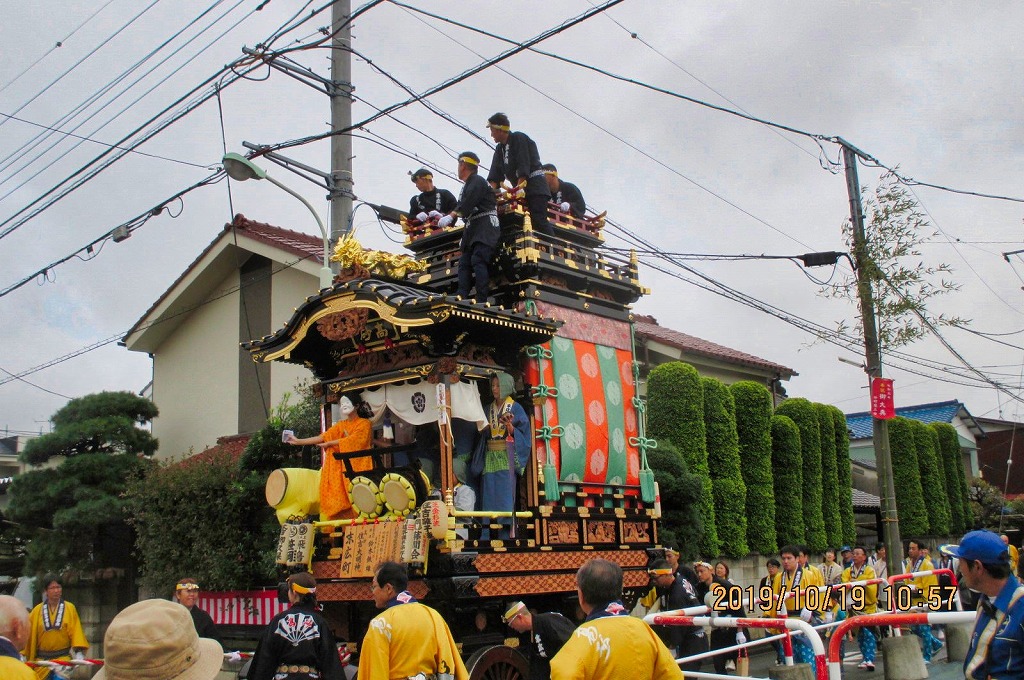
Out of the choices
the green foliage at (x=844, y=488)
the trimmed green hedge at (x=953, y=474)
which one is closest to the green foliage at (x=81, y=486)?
the green foliage at (x=844, y=488)

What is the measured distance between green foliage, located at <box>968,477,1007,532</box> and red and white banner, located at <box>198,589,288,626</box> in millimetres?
24651

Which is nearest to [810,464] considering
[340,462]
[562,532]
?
[562,532]

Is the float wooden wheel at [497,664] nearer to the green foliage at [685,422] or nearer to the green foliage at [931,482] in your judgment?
the green foliage at [685,422]

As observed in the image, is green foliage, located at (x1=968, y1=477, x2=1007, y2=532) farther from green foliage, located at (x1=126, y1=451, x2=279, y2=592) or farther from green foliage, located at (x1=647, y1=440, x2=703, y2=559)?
green foliage, located at (x1=126, y1=451, x2=279, y2=592)

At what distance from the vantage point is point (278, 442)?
52.5 ft

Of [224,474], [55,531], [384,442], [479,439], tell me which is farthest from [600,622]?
[55,531]

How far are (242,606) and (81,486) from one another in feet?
13.3

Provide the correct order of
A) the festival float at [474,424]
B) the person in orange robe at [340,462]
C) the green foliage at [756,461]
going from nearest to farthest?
the festival float at [474,424]
the person in orange robe at [340,462]
the green foliage at [756,461]

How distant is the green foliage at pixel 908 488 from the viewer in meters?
26.2

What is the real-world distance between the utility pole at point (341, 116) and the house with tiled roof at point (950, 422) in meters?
28.9

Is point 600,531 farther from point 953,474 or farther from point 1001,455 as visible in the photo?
point 1001,455

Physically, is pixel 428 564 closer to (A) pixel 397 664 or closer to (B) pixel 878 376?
(A) pixel 397 664

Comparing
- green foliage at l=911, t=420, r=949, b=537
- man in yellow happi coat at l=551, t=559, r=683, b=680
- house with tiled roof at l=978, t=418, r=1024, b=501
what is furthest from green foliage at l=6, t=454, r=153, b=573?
house with tiled roof at l=978, t=418, r=1024, b=501

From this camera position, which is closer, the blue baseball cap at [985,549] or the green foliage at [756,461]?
the blue baseball cap at [985,549]
